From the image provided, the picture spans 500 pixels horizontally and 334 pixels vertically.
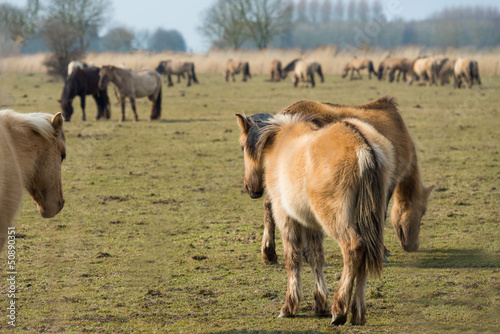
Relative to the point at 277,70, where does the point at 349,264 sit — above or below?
below

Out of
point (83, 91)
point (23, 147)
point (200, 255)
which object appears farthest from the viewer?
point (83, 91)

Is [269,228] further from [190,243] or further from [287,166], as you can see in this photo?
[287,166]

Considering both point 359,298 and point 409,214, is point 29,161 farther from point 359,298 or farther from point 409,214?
point 409,214

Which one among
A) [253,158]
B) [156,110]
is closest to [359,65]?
[156,110]

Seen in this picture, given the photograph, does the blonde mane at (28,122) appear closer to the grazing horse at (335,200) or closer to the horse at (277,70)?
the grazing horse at (335,200)

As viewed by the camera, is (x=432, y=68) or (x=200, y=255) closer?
(x=200, y=255)

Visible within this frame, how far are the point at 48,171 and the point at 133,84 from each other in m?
13.3

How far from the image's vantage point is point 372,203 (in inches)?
132

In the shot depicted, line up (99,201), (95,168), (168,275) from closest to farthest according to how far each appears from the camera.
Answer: (168,275) < (99,201) < (95,168)

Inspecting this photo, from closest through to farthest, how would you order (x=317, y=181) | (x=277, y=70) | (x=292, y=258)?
(x=317, y=181)
(x=292, y=258)
(x=277, y=70)

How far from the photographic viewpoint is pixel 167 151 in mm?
11914

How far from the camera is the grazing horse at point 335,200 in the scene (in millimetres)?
3340

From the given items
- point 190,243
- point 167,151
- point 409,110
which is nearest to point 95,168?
point 167,151

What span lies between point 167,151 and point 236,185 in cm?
344
